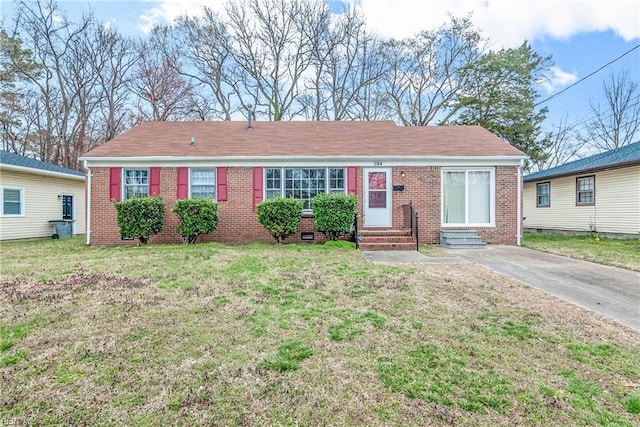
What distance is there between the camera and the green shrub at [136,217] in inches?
369

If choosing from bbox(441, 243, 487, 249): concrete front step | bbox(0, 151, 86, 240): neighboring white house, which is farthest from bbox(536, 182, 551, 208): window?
bbox(0, 151, 86, 240): neighboring white house

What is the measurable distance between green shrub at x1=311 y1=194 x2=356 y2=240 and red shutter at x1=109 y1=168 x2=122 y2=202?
6.48 metres

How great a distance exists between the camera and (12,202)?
12.0 meters

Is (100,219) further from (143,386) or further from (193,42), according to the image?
(193,42)

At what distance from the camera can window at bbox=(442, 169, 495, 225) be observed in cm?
1048

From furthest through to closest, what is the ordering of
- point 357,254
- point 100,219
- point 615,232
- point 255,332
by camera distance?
1. point 615,232
2. point 100,219
3. point 357,254
4. point 255,332

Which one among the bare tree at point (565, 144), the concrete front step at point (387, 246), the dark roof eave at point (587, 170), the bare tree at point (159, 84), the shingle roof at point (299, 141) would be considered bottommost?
the concrete front step at point (387, 246)

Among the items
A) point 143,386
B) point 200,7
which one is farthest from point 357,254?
point 200,7

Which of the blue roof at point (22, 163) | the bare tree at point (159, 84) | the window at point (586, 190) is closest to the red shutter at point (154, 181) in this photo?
the blue roof at point (22, 163)

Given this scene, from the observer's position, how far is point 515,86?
2012 centimetres

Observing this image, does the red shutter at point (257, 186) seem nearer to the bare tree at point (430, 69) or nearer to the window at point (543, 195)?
the window at point (543, 195)

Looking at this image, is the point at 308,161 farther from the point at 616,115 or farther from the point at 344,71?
the point at 616,115

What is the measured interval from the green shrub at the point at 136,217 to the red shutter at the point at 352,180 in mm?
5939

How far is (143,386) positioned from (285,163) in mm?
8691
